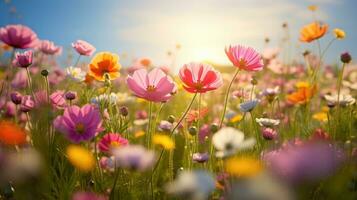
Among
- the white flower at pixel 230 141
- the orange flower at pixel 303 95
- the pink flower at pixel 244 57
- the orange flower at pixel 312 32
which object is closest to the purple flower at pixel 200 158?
the pink flower at pixel 244 57

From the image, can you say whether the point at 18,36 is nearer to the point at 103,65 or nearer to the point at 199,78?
the point at 103,65

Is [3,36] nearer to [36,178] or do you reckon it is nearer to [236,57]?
[236,57]

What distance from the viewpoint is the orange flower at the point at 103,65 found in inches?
64.2

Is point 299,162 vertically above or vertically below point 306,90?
above

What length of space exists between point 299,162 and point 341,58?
1.59 metres

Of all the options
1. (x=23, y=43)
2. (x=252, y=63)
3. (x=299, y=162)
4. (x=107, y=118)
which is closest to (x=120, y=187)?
(x=107, y=118)

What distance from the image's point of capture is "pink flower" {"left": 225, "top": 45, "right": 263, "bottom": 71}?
1.37 m

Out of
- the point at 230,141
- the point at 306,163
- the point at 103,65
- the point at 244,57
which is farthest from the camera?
the point at 103,65

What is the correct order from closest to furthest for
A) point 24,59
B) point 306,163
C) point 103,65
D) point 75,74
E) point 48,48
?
1. point 306,163
2. point 24,59
3. point 103,65
4. point 75,74
5. point 48,48

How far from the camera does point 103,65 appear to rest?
64.3 inches

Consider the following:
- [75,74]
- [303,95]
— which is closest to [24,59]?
[75,74]

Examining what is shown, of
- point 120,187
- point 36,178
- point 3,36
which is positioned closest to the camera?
point 36,178

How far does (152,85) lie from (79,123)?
28 cm

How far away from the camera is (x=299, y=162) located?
51cm
